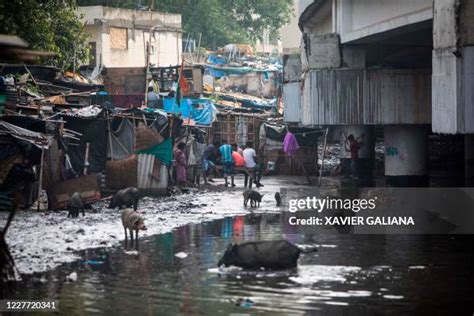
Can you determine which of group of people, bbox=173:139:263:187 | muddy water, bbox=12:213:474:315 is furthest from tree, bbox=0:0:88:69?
muddy water, bbox=12:213:474:315

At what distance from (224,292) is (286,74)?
26.4 metres

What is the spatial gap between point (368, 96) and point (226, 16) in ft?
144

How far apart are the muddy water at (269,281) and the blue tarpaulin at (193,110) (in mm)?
19224

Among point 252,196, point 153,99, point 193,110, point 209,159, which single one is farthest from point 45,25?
point 193,110

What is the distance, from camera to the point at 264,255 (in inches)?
564

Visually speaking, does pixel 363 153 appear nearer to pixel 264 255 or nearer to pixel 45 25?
pixel 45 25

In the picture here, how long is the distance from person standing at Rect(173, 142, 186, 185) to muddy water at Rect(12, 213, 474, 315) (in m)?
9.90

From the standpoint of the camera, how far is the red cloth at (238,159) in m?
31.7

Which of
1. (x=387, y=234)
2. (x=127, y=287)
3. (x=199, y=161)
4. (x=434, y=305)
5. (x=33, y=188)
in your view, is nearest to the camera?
(x=434, y=305)

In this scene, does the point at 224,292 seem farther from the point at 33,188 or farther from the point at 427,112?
the point at 427,112

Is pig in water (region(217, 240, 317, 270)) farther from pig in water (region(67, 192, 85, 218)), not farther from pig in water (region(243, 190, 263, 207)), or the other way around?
pig in water (region(243, 190, 263, 207))

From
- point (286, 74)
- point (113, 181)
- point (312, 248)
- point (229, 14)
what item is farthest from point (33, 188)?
point (229, 14)

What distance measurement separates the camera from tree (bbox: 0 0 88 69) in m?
24.5

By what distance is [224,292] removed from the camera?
12852 millimetres
